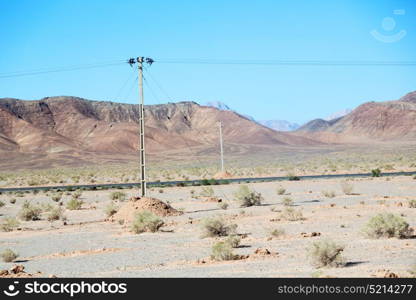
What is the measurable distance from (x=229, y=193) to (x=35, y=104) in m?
154

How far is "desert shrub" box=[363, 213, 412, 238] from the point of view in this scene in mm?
18297

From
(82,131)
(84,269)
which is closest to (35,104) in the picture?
(82,131)

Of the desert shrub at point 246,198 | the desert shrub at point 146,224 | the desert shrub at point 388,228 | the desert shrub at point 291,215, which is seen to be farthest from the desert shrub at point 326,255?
the desert shrub at point 246,198

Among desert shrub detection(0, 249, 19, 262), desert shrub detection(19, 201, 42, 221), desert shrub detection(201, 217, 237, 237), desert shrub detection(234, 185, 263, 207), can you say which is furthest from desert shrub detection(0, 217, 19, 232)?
desert shrub detection(234, 185, 263, 207)

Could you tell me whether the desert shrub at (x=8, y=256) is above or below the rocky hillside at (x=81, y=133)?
below

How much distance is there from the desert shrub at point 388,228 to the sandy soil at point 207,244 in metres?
0.34

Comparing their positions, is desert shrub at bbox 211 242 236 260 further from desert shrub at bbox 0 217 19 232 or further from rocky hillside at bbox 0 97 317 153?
rocky hillside at bbox 0 97 317 153

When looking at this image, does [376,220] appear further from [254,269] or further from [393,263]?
[254,269]

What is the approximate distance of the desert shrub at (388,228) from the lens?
1830cm

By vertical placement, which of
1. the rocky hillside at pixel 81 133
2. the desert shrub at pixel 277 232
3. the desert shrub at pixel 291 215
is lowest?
the desert shrub at pixel 277 232

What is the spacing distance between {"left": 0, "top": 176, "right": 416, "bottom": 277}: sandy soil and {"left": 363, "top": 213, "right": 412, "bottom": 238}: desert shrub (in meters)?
0.34

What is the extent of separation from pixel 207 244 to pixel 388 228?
5.59 m

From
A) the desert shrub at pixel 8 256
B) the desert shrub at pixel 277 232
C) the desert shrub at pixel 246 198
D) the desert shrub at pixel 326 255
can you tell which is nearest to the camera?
the desert shrub at pixel 326 255

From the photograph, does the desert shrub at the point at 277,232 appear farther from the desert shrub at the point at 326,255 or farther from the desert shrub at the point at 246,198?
the desert shrub at the point at 246,198
